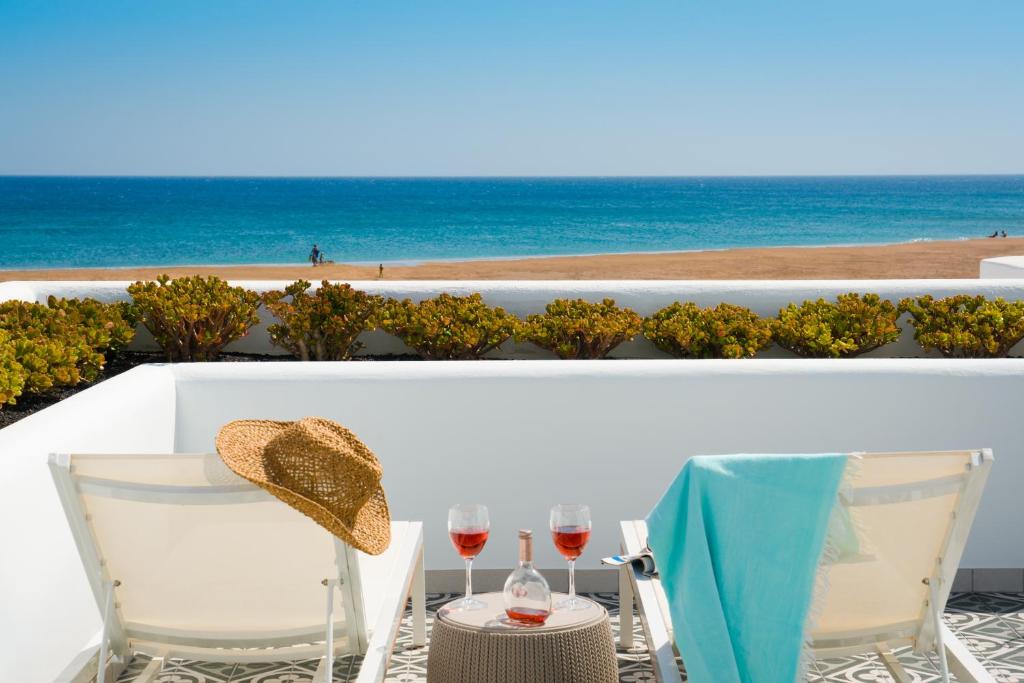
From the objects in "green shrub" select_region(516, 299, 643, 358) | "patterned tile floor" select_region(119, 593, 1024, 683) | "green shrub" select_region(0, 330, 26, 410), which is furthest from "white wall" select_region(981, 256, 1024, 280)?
"green shrub" select_region(0, 330, 26, 410)

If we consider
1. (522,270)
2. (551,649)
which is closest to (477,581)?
(551,649)

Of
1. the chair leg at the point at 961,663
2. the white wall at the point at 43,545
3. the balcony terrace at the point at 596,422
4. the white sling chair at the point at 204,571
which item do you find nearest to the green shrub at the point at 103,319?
the balcony terrace at the point at 596,422

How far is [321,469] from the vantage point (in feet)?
9.56

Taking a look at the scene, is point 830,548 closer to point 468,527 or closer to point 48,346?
point 468,527

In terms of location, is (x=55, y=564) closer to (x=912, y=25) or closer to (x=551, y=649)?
(x=551, y=649)

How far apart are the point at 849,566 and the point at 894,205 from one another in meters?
71.5

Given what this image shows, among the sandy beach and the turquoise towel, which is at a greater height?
the turquoise towel

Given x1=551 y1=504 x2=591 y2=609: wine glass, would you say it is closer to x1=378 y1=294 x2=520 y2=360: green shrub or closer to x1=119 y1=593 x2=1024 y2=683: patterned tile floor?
x1=119 y1=593 x2=1024 y2=683: patterned tile floor

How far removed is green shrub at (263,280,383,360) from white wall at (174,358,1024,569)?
1633 millimetres

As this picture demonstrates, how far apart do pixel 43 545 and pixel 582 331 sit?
3287 millimetres

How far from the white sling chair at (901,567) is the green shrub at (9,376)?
110 inches

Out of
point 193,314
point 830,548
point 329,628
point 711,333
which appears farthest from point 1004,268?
point 329,628

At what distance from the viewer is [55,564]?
137 inches

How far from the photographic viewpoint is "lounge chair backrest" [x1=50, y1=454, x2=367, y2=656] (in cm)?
278
